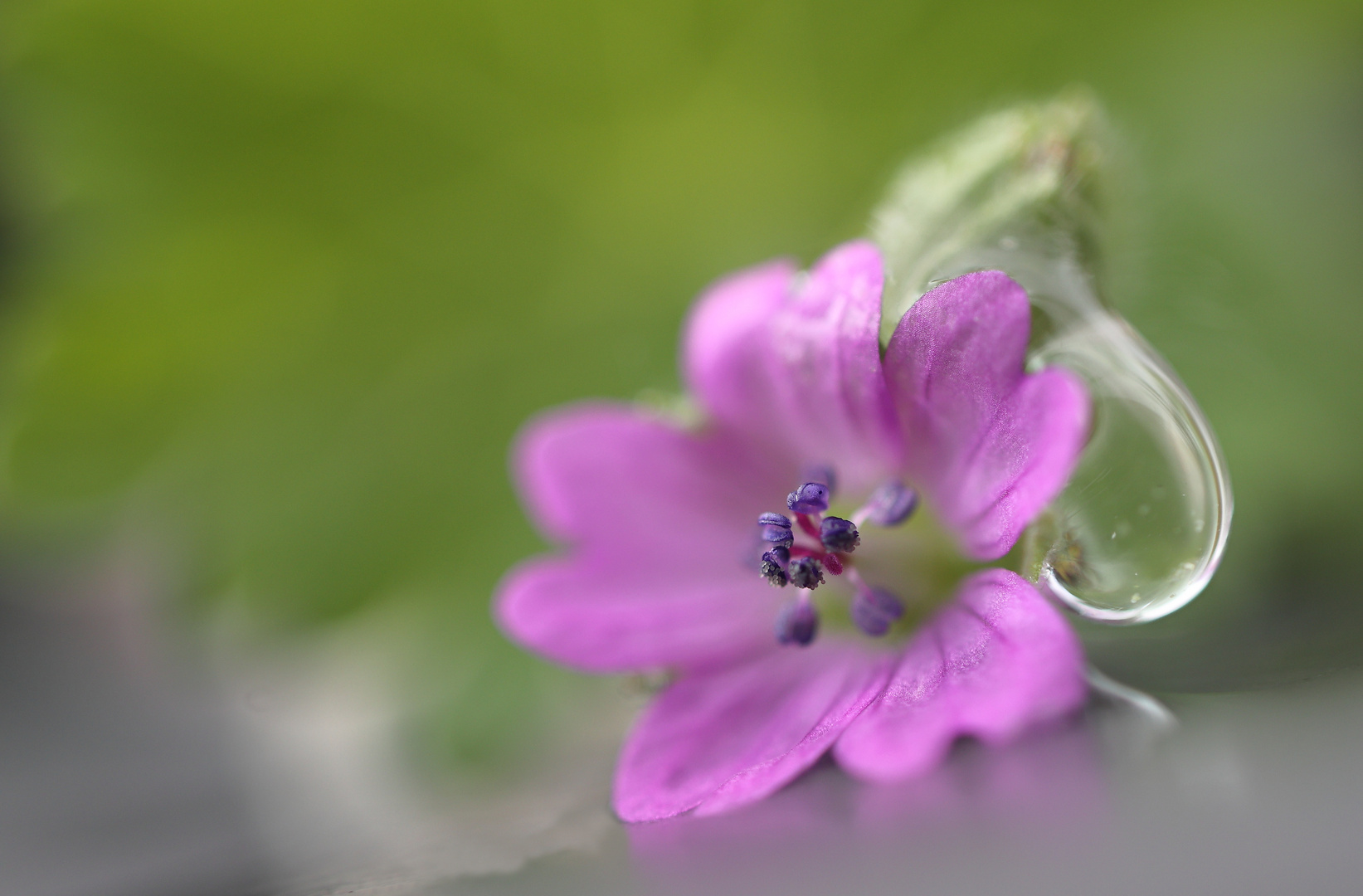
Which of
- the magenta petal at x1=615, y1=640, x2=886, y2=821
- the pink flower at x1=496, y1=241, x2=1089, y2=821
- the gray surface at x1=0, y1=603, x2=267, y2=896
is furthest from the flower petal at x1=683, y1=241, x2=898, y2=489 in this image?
the gray surface at x1=0, y1=603, x2=267, y2=896

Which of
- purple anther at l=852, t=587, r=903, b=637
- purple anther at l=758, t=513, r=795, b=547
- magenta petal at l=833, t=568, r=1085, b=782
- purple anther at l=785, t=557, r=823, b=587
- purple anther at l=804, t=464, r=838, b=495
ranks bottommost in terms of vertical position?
magenta petal at l=833, t=568, r=1085, b=782

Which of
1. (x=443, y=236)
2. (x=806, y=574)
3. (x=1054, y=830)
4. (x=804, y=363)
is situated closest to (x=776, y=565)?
(x=806, y=574)

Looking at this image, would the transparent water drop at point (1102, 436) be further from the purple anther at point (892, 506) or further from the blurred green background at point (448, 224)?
the blurred green background at point (448, 224)

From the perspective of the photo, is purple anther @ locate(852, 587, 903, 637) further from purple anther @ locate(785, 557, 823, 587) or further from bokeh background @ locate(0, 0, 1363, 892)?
bokeh background @ locate(0, 0, 1363, 892)

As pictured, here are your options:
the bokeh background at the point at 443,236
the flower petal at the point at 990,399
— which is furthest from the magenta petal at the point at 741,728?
the bokeh background at the point at 443,236

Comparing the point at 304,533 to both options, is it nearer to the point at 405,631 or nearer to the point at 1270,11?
the point at 405,631

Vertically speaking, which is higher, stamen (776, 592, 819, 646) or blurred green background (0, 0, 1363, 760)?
blurred green background (0, 0, 1363, 760)

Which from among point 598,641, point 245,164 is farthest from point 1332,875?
point 245,164

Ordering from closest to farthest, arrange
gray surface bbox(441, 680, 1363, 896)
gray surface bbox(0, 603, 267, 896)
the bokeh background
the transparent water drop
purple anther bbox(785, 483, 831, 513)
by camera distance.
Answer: gray surface bbox(441, 680, 1363, 896), the transparent water drop, purple anther bbox(785, 483, 831, 513), gray surface bbox(0, 603, 267, 896), the bokeh background
